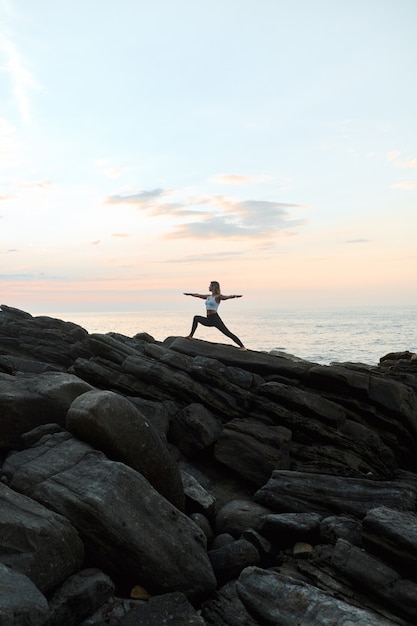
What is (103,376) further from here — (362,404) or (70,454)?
(362,404)

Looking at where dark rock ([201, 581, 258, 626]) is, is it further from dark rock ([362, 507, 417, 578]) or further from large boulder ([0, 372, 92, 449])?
large boulder ([0, 372, 92, 449])

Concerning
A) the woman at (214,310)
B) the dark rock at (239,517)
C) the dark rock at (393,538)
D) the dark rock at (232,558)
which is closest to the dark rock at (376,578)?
the dark rock at (393,538)

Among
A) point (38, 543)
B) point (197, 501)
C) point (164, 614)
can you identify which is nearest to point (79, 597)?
point (38, 543)

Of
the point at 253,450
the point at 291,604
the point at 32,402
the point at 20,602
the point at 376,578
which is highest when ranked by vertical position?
the point at 32,402

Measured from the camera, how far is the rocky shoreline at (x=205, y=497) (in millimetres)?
11625

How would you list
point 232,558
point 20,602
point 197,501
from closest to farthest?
point 20,602 < point 232,558 < point 197,501

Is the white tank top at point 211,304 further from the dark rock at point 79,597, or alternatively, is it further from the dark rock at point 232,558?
the dark rock at point 79,597

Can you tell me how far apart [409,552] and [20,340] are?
99.7 ft

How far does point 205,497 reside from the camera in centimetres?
1744

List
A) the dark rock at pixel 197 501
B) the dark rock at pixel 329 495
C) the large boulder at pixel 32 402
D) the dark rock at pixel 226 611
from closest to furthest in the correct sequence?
the dark rock at pixel 226 611
the large boulder at pixel 32 402
the dark rock at pixel 197 501
the dark rock at pixel 329 495

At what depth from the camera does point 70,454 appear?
14.6 m

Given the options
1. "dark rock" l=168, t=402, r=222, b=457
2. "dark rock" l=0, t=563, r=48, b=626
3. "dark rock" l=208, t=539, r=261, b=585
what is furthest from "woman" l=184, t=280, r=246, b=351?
"dark rock" l=0, t=563, r=48, b=626

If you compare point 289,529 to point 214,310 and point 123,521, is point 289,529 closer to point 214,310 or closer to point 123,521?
point 123,521

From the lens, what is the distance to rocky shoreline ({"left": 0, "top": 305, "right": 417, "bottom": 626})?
11625 mm
